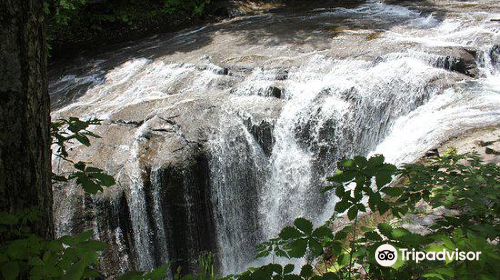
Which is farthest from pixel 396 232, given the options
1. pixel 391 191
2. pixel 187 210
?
pixel 187 210

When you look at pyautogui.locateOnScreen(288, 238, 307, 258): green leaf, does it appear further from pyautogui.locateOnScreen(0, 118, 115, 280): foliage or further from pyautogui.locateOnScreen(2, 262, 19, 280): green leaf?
pyautogui.locateOnScreen(2, 262, 19, 280): green leaf

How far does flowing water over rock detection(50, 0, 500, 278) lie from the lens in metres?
5.60

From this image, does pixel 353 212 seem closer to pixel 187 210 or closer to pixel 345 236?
pixel 345 236

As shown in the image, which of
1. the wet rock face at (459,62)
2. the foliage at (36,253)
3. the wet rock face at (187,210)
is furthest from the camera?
the wet rock face at (459,62)

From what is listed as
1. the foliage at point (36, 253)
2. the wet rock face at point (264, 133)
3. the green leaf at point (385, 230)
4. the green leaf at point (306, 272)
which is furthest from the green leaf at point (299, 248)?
the wet rock face at point (264, 133)

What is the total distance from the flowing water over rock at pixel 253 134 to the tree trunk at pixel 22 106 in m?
4.05

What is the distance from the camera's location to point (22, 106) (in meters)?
1.48

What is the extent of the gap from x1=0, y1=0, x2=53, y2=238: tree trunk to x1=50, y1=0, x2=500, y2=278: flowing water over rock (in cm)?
405

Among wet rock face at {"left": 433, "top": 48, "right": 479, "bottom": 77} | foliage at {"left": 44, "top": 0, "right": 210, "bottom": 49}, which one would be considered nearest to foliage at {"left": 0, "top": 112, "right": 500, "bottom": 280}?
wet rock face at {"left": 433, "top": 48, "right": 479, "bottom": 77}

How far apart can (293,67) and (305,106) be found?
1.29 m

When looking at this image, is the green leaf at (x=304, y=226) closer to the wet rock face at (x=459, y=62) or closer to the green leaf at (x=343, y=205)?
the green leaf at (x=343, y=205)

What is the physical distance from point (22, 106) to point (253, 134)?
4790mm

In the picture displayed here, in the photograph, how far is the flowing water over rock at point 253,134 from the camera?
5602 mm

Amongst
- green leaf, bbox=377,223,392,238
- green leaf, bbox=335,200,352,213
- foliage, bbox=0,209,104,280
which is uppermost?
foliage, bbox=0,209,104,280
